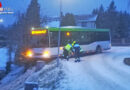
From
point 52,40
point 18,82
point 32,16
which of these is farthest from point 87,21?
point 18,82

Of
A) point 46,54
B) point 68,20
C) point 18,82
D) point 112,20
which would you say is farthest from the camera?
point 112,20

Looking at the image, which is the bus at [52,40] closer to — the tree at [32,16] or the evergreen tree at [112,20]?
the tree at [32,16]

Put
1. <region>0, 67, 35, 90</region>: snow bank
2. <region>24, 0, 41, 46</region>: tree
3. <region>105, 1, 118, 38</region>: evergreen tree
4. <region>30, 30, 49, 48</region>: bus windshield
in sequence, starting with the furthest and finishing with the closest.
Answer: <region>105, 1, 118, 38</region>: evergreen tree → <region>24, 0, 41, 46</region>: tree → <region>30, 30, 49, 48</region>: bus windshield → <region>0, 67, 35, 90</region>: snow bank

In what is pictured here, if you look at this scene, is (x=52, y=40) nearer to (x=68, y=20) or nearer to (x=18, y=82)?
(x=18, y=82)

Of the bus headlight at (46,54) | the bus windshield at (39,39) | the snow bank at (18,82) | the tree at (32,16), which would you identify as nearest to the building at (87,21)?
the tree at (32,16)

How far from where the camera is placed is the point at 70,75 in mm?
12086

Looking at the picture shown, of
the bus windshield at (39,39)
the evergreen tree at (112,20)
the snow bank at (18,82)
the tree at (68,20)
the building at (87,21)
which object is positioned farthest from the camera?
the building at (87,21)

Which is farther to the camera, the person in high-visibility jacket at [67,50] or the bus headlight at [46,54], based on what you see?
the bus headlight at [46,54]

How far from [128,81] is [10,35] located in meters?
30.9

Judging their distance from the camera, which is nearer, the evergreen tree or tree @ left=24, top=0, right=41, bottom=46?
tree @ left=24, top=0, right=41, bottom=46

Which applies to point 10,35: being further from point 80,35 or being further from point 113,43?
point 113,43

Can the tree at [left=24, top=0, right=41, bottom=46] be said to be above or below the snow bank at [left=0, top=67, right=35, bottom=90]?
above

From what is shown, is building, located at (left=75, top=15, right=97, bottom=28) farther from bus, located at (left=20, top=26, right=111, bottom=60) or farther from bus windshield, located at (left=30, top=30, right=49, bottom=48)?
bus windshield, located at (left=30, top=30, right=49, bottom=48)

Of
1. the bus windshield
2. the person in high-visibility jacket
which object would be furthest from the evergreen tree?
the bus windshield
